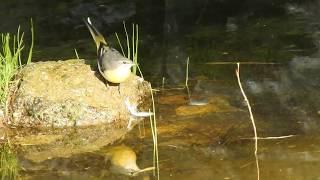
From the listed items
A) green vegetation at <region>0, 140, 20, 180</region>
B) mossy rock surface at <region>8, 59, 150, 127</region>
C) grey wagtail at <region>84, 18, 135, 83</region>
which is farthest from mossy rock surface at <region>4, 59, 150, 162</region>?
grey wagtail at <region>84, 18, 135, 83</region>

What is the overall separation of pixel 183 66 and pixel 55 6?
4.48m

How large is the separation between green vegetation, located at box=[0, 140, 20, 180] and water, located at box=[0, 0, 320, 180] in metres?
0.07

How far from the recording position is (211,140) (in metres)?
5.47

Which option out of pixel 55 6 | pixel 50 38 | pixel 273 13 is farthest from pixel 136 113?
pixel 55 6

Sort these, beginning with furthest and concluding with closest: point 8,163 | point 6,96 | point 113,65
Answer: point 6,96 < point 113,65 < point 8,163

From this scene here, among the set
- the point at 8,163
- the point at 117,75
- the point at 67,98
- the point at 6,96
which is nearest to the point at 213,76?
the point at 117,75

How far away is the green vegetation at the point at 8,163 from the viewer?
510cm

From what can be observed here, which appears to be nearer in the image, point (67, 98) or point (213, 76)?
point (67, 98)

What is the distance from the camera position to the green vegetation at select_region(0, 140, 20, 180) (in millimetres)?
5102

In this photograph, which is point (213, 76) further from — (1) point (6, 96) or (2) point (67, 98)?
(1) point (6, 96)

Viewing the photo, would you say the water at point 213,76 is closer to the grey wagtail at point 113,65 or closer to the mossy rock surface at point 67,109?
the mossy rock surface at point 67,109

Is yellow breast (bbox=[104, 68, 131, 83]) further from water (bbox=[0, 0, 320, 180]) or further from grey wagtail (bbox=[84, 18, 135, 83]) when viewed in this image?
water (bbox=[0, 0, 320, 180])

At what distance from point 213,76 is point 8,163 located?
9.09 ft

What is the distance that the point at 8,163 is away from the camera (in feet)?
17.5
